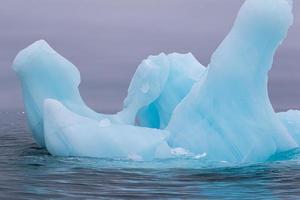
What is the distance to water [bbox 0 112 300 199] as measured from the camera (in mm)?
11258

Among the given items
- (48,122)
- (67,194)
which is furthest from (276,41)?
(67,194)

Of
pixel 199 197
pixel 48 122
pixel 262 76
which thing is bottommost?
pixel 199 197

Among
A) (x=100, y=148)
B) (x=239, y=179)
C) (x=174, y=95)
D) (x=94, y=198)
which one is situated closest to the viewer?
(x=94, y=198)

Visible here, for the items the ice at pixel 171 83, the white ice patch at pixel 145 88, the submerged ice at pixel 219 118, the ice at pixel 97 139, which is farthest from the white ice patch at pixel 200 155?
the ice at pixel 171 83

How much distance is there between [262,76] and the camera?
55.3 ft

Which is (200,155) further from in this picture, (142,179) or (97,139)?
(142,179)

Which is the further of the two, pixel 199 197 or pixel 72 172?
pixel 72 172

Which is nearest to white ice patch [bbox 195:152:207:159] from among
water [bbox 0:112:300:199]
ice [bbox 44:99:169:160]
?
water [bbox 0:112:300:199]

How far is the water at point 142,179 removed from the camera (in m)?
11.3

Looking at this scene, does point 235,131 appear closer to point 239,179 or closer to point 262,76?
point 262,76

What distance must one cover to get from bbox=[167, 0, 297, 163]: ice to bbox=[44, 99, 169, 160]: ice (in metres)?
1.21

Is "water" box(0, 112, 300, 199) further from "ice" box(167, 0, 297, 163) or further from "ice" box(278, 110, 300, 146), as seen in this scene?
"ice" box(278, 110, 300, 146)

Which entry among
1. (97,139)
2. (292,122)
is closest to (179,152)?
(97,139)

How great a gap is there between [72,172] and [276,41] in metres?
6.50
